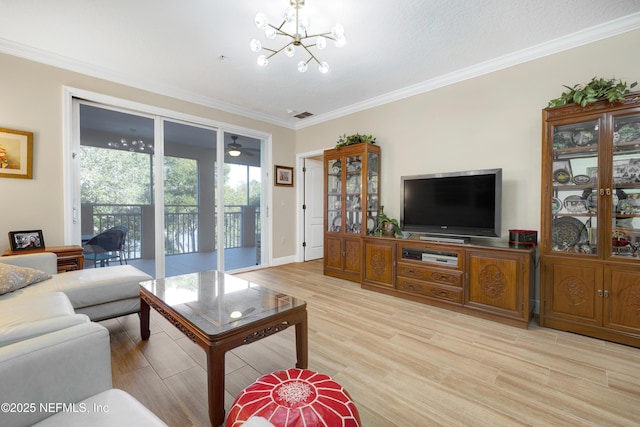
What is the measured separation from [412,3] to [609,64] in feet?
6.37

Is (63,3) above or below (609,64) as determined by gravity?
above

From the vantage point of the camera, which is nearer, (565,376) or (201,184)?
(565,376)

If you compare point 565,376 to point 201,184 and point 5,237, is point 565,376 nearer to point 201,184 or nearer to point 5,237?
point 201,184

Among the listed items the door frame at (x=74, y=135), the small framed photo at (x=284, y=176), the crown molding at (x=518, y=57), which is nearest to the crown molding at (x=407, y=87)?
the crown molding at (x=518, y=57)

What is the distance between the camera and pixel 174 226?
4.06 metres

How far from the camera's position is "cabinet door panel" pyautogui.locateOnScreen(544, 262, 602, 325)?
229cm

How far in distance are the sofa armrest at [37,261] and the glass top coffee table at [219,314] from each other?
1.04m

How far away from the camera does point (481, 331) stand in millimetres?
2461

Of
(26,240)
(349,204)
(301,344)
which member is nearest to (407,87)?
(349,204)

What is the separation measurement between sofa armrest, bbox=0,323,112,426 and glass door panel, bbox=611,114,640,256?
11.4ft

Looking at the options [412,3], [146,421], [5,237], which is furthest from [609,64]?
[5,237]

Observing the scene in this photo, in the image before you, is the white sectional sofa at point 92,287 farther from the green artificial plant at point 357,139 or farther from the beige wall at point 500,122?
the beige wall at point 500,122

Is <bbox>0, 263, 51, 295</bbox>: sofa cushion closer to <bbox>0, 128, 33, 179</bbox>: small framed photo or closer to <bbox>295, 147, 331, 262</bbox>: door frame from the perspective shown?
<bbox>0, 128, 33, 179</bbox>: small framed photo

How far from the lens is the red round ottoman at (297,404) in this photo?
0.98 meters
